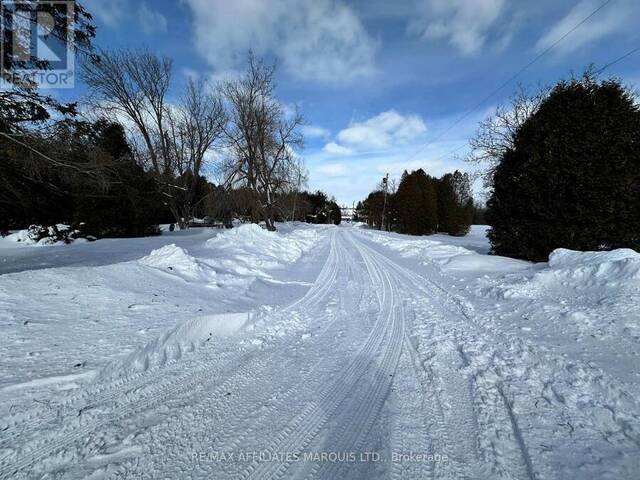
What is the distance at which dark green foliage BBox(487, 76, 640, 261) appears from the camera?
778 centimetres

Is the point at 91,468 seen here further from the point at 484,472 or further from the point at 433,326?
the point at 433,326

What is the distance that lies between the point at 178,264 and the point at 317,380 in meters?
5.30

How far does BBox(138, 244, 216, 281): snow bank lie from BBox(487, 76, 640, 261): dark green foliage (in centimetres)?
991

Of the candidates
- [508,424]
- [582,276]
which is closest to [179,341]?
[508,424]

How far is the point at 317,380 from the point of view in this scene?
308 centimetres

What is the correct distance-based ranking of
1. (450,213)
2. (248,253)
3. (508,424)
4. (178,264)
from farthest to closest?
1. (450,213)
2. (248,253)
3. (178,264)
4. (508,424)

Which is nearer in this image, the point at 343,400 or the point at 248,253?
the point at 343,400

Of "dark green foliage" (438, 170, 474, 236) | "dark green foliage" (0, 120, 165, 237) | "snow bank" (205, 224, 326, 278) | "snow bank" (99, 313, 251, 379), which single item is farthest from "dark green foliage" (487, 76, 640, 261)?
"dark green foliage" (438, 170, 474, 236)

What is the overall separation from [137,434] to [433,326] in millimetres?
4001

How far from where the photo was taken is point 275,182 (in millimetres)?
24219

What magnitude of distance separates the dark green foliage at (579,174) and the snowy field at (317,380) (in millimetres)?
2708

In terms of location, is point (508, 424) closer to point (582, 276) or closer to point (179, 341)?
point (179, 341)

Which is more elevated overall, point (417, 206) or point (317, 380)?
point (417, 206)

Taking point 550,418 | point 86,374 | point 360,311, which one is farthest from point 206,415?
point 360,311
